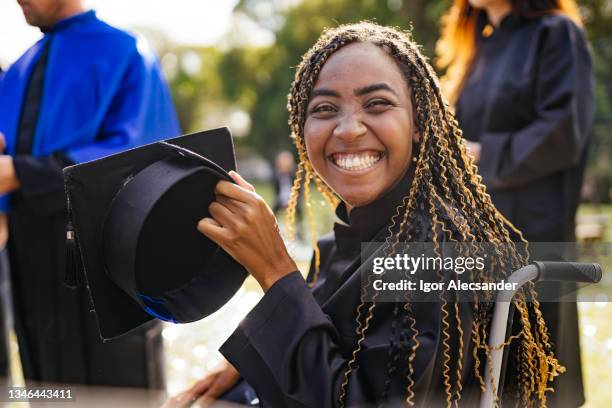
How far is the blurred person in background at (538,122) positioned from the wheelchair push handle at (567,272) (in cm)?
107

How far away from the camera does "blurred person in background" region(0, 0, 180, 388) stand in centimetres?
244

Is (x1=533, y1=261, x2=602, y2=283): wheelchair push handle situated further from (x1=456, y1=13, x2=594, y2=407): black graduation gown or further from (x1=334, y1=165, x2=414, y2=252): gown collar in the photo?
(x1=456, y1=13, x2=594, y2=407): black graduation gown

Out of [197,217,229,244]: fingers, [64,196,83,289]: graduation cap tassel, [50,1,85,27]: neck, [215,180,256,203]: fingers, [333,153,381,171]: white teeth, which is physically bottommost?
[64,196,83,289]: graduation cap tassel

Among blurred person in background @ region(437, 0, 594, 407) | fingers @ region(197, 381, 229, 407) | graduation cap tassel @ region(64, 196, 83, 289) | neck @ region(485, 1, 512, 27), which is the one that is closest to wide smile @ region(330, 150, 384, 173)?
graduation cap tassel @ region(64, 196, 83, 289)

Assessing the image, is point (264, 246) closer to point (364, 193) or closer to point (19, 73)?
point (364, 193)

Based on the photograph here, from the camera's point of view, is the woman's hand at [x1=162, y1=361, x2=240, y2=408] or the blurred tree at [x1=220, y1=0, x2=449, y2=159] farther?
the blurred tree at [x1=220, y1=0, x2=449, y2=159]

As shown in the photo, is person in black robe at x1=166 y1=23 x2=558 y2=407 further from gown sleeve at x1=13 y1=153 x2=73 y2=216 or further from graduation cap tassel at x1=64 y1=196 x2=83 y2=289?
gown sleeve at x1=13 y1=153 x2=73 y2=216

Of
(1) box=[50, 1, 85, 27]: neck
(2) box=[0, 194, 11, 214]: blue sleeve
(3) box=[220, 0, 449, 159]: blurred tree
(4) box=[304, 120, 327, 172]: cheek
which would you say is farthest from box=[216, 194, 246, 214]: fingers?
(3) box=[220, 0, 449, 159]: blurred tree

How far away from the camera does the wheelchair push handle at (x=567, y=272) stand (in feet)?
4.86

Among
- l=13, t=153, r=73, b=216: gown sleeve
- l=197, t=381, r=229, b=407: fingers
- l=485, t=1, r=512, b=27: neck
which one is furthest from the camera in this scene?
l=485, t=1, r=512, b=27: neck

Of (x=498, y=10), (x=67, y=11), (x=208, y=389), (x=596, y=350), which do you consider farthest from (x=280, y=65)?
(x=208, y=389)

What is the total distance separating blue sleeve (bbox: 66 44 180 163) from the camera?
2.46m

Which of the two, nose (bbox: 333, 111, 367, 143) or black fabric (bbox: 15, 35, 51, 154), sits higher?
black fabric (bbox: 15, 35, 51, 154)

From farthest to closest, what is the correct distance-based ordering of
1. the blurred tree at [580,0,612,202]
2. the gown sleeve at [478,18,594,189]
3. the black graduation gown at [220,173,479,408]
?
the blurred tree at [580,0,612,202], the gown sleeve at [478,18,594,189], the black graduation gown at [220,173,479,408]
